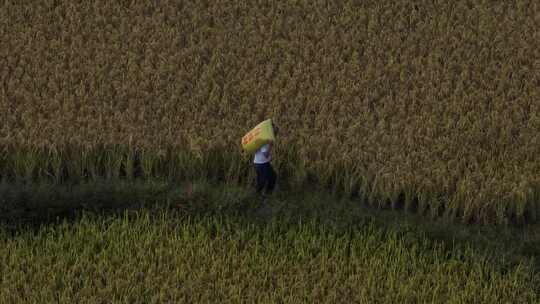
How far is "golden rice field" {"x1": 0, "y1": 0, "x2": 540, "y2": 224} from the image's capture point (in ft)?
25.2

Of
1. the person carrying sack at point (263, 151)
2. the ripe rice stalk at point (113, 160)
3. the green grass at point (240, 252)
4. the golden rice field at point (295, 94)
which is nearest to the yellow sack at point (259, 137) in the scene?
the person carrying sack at point (263, 151)

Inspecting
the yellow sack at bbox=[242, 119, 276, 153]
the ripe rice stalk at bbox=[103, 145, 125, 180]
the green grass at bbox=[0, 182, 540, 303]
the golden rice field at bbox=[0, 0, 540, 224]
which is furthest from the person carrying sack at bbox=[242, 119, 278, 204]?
the ripe rice stalk at bbox=[103, 145, 125, 180]

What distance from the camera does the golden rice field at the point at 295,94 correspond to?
7.68 metres

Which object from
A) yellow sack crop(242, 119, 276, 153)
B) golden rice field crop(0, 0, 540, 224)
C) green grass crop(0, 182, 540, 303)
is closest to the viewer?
green grass crop(0, 182, 540, 303)

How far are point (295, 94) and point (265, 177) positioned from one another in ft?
6.06

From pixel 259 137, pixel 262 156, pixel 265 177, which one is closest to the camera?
pixel 259 137

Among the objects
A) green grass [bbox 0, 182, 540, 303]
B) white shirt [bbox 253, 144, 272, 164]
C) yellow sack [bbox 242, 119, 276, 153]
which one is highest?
yellow sack [bbox 242, 119, 276, 153]

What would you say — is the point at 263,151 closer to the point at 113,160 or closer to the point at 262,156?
the point at 262,156

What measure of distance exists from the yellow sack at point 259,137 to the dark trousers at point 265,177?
18cm

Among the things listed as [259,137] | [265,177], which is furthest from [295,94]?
[259,137]

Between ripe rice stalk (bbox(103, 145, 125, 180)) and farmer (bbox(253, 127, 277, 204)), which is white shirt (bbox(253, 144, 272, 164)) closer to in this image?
farmer (bbox(253, 127, 277, 204))

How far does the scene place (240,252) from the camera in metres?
6.71

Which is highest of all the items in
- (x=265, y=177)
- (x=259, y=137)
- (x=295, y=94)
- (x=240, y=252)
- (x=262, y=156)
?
(x=295, y=94)

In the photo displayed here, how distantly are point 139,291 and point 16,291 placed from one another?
77 cm
